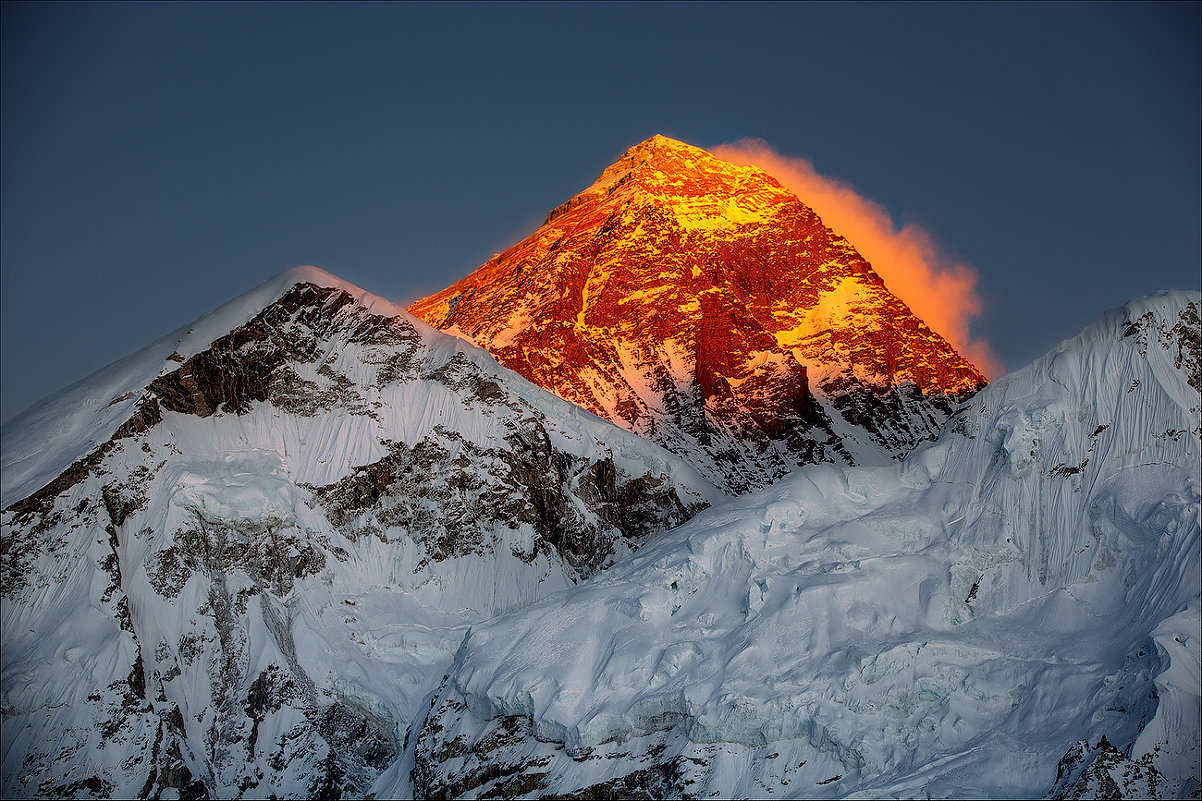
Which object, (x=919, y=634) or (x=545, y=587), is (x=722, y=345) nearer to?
(x=545, y=587)

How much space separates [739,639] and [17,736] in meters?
41.3

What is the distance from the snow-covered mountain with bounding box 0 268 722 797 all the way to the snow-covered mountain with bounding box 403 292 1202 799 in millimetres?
11758

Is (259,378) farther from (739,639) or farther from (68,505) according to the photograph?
(739,639)

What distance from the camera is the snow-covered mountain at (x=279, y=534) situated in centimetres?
7588

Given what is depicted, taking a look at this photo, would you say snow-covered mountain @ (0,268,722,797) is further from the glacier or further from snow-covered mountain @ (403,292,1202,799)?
snow-covered mountain @ (403,292,1202,799)

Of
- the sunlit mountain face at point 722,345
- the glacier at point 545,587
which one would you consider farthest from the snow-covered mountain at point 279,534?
the sunlit mountain face at point 722,345

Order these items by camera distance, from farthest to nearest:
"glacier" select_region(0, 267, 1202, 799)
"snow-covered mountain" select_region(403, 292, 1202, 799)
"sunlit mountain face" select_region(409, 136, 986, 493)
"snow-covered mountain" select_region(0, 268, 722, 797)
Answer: "sunlit mountain face" select_region(409, 136, 986, 493) < "snow-covered mountain" select_region(0, 268, 722, 797) < "glacier" select_region(0, 267, 1202, 799) < "snow-covered mountain" select_region(403, 292, 1202, 799)

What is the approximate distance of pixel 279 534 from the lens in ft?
287

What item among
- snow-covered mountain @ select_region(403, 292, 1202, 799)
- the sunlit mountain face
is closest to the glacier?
snow-covered mountain @ select_region(403, 292, 1202, 799)

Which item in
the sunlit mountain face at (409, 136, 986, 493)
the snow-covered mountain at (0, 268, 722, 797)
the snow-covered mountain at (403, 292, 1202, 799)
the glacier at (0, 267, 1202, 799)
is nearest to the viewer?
the snow-covered mountain at (403, 292, 1202, 799)

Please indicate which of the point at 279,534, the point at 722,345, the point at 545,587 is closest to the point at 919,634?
the point at 545,587

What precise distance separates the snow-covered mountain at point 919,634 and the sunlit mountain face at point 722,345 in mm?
84352

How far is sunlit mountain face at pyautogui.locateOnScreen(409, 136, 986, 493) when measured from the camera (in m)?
167

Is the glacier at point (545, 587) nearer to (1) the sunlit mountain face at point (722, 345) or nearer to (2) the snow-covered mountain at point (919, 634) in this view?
(2) the snow-covered mountain at point (919, 634)
